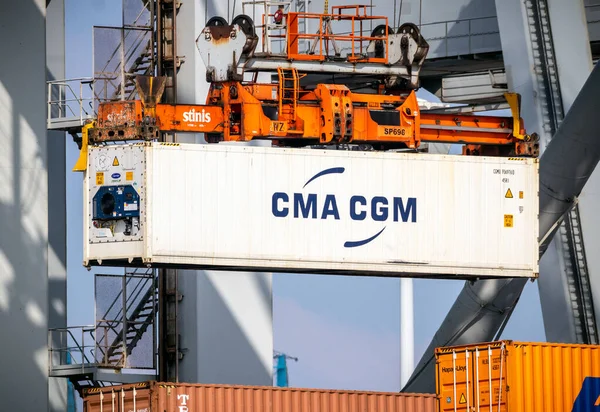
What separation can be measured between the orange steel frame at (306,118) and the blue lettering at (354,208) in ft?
4.95

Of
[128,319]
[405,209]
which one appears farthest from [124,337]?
[405,209]

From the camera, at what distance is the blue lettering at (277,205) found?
3038cm

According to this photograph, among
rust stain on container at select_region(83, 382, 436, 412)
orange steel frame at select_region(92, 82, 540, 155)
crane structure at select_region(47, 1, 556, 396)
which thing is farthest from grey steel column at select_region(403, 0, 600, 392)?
rust stain on container at select_region(83, 382, 436, 412)

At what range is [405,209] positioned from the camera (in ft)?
102

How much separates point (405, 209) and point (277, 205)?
3.03 m

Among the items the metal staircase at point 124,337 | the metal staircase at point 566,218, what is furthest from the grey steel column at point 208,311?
the metal staircase at point 566,218

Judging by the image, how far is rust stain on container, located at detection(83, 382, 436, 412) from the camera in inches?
1185

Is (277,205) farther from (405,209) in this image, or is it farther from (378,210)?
(405,209)

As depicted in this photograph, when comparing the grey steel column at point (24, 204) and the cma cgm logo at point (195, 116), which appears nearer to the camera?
the cma cgm logo at point (195, 116)

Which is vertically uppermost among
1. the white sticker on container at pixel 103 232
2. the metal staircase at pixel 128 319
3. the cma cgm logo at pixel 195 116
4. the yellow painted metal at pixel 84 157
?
the cma cgm logo at pixel 195 116

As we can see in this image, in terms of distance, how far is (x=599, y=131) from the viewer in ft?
107

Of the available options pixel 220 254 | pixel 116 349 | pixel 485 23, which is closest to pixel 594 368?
pixel 220 254

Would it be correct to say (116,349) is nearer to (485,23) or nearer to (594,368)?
(594,368)

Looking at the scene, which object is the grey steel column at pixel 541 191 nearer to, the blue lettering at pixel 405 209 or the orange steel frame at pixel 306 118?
the orange steel frame at pixel 306 118
